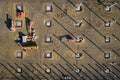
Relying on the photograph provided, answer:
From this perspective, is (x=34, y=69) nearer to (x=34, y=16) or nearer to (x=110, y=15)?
(x=34, y=16)

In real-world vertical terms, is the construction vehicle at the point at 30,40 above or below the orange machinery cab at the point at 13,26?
below

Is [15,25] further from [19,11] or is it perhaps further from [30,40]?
[30,40]

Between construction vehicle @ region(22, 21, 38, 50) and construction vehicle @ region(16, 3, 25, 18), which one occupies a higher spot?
construction vehicle @ region(16, 3, 25, 18)

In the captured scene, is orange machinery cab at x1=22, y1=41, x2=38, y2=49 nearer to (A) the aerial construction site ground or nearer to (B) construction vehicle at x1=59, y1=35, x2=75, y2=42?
(A) the aerial construction site ground

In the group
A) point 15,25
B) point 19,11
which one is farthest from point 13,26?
point 19,11

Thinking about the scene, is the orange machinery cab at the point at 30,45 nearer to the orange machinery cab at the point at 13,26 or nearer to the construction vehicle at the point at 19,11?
the orange machinery cab at the point at 13,26

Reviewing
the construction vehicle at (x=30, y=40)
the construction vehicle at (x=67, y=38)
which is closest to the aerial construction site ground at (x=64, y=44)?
the construction vehicle at (x=67, y=38)

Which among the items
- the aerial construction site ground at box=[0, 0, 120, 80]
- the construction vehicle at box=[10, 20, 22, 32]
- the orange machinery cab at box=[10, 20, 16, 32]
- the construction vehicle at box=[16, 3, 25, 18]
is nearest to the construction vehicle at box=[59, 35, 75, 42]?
the aerial construction site ground at box=[0, 0, 120, 80]

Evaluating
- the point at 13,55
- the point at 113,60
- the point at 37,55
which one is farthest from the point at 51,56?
the point at 113,60
